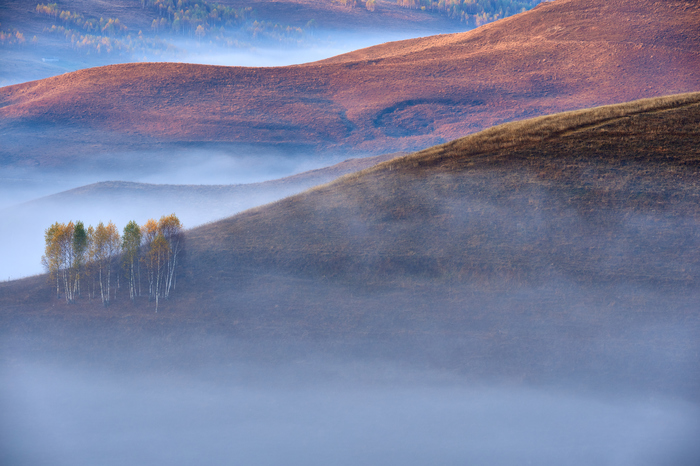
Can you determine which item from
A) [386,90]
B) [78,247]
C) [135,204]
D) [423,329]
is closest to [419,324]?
[423,329]

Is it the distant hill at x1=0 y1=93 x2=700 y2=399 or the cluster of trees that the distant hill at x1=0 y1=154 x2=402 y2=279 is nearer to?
the distant hill at x1=0 y1=93 x2=700 y2=399

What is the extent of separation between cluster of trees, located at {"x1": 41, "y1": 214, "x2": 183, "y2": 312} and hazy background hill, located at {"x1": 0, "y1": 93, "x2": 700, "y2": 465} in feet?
3.80

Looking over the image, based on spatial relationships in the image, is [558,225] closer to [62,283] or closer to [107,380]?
[107,380]


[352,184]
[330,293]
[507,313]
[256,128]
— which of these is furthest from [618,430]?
[256,128]

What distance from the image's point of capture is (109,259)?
1325 inches

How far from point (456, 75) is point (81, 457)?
4070 inches

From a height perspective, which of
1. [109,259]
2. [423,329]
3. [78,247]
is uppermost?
[78,247]

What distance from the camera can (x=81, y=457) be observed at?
22953 millimetres

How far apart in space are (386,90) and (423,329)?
3405 inches

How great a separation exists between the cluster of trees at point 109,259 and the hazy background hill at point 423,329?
1.16 meters

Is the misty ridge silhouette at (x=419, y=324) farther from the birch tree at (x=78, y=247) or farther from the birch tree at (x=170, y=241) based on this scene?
the birch tree at (x=78, y=247)

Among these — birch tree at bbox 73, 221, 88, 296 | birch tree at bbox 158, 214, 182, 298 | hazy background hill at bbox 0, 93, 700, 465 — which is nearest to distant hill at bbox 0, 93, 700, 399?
hazy background hill at bbox 0, 93, 700, 465

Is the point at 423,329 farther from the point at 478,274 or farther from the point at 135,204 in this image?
the point at 135,204

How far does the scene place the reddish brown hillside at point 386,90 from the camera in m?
100
